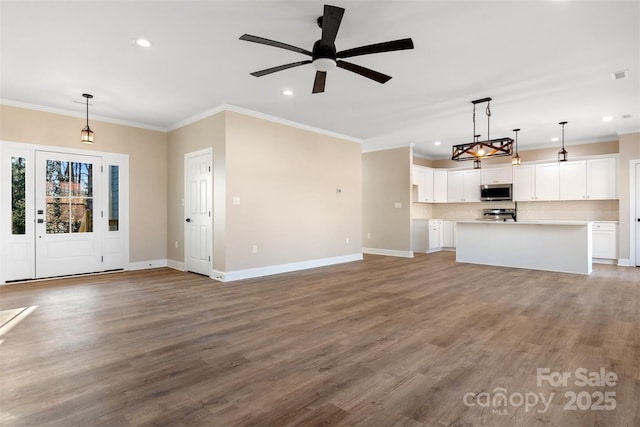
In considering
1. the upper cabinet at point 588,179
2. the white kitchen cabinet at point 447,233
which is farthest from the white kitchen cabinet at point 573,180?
the white kitchen cabinet at point 447,233

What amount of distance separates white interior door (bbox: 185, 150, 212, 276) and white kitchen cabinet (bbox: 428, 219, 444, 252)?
242 inches

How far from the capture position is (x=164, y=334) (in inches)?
119

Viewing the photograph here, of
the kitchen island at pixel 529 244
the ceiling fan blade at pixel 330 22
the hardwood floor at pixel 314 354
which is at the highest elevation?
the ceiling fan blade at pixel 330 22

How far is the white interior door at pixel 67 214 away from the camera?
5.40 metres

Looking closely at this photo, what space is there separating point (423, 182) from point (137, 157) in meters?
7.26

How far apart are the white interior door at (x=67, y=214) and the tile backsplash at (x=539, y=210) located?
791 centimetres

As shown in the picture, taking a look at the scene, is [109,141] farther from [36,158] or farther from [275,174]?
[275,174]

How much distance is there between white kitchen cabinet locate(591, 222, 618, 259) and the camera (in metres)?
7.01

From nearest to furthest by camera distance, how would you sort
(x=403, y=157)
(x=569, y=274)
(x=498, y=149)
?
(x=498, y=149)
(x=569, y=274)
(x=403, y=157)

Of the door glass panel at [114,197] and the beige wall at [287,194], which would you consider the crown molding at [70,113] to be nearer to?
the door glass panel at [114,197]

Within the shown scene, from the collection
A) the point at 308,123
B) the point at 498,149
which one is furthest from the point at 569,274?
the point at 308,123

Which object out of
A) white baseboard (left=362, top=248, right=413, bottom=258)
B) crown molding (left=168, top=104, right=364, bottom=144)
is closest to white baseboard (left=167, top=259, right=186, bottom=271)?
crown molding (left=168, top=104, right=364, bottom=144)

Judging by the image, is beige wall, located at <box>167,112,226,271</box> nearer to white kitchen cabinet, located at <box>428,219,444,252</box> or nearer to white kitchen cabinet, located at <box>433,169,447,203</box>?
white kitchen cabinet, located at <box>428,219,444,252</box>

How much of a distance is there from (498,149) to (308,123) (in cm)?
338
